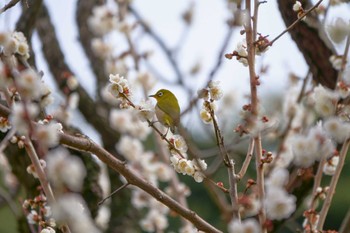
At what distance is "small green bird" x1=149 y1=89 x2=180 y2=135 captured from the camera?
129cm

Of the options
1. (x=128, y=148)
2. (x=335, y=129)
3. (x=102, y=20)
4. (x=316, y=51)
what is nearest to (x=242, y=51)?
(x=335, y=129)

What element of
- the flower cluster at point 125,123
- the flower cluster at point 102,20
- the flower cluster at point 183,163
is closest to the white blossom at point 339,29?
the flower cluster at point 183,163

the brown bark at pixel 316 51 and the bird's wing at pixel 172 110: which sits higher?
the brown bark at pixel 316 51

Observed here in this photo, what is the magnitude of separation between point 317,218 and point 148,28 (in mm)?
1978

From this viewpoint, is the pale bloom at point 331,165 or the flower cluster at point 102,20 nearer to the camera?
the pale bloom at point 331,165

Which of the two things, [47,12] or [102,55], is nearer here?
[47,12]

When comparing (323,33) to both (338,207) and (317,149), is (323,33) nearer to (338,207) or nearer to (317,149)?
(317,149)

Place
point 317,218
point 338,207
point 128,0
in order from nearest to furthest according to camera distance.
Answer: point 317,218
point 128,0
point 338,207

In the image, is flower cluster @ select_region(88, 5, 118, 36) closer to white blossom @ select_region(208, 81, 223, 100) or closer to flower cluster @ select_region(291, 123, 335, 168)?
white blossom @ select_region(208, 81, 223, 100)

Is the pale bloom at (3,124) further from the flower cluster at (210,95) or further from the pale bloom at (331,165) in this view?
the pale bloom at (331,165)

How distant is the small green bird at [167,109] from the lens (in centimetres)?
129

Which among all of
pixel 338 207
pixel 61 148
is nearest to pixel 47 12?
pixel 61 148

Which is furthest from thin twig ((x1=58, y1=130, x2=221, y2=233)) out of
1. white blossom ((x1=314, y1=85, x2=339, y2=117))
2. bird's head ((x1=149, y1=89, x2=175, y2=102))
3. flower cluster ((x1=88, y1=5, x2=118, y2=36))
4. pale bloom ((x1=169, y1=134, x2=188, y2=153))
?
flower cluster ((x1=88, y1=5, x2=118, y2=36))

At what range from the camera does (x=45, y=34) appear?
9.86 feet
